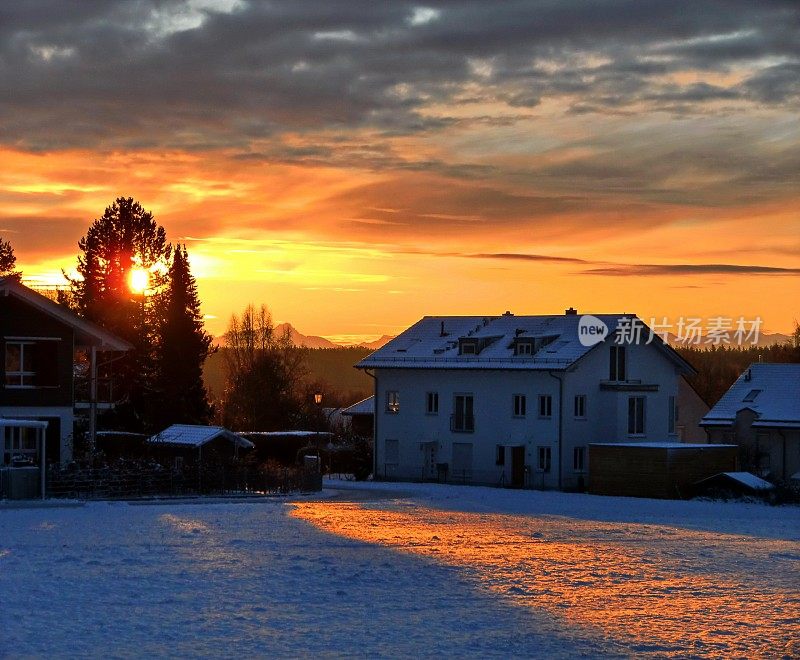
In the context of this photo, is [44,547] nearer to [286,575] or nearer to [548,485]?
[286,575]

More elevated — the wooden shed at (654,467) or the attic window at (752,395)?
the attic window at (752,395)

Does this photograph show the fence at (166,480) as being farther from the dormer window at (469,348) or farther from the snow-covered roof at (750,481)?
the dormer window at (469,348)

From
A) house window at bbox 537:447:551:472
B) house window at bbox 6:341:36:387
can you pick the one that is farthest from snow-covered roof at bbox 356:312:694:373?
house window at bbox 6:341:36:387

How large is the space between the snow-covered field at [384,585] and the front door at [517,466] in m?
24.0

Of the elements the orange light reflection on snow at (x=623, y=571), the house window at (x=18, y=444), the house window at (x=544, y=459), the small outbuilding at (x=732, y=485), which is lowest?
the orange light reflection on snow at (x=623, y=571)

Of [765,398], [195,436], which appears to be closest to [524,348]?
[765,398]

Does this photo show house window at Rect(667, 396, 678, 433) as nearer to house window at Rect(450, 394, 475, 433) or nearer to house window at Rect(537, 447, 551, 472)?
house window at Rect(537, 447, 551, 472)

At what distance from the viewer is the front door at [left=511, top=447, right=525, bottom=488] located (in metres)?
60.3

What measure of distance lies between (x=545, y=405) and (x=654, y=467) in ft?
27.3

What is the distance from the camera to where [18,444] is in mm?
41688

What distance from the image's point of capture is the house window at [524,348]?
6169cm

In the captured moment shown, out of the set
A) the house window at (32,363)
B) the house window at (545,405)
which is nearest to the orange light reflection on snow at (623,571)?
the house window at (32,363)

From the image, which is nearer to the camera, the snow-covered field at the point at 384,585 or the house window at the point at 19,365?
the snow-covered field at the point at 384,585

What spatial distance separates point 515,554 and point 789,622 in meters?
8.48
